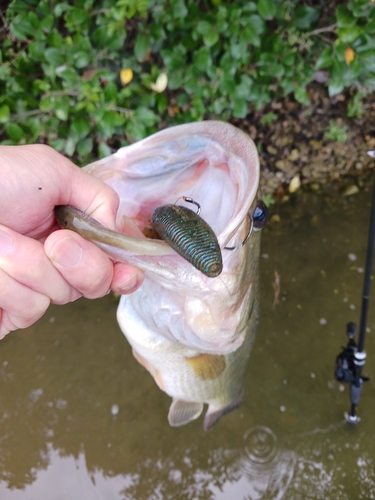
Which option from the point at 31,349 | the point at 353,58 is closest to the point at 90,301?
the point at 31,349

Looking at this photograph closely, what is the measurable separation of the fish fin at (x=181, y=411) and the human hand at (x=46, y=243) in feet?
3.07

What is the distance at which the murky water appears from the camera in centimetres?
195

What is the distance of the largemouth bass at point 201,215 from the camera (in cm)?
90

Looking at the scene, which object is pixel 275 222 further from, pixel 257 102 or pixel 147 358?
pixel 147 358

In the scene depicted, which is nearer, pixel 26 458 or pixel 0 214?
pixel 0 214

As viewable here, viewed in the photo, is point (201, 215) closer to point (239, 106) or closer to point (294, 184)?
point (239, 106)

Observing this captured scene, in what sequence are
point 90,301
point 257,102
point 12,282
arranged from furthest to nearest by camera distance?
point 90,301 < point 257,102 < point 12,282

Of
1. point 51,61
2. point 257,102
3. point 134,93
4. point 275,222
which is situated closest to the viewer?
point 51,61

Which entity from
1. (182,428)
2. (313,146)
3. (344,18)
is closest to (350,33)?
(344,18)

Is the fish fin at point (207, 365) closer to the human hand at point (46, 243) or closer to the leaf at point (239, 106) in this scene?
the human hand at point (46, 243)

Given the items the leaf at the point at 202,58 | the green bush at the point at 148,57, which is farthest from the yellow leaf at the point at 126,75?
the leaf at the point at 202,58

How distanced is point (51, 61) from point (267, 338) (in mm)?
1830

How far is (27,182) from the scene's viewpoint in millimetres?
827

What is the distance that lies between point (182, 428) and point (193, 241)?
166cm
